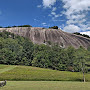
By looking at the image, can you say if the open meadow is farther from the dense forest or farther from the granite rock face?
the granite rock face

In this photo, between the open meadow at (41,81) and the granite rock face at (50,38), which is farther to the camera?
the granite rock face at (50,38)

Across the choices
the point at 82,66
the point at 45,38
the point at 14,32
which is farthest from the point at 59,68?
the point at 14,32

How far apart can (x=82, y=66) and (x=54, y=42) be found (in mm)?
40567

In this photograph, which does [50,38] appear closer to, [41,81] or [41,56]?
[41,56]

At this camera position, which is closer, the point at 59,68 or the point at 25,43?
the point at 59,68

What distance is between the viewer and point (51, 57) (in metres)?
55.2

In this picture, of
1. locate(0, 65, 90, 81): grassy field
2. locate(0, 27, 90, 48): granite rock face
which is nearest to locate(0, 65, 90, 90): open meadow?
locate(0, 65, 90, 81): grassy field

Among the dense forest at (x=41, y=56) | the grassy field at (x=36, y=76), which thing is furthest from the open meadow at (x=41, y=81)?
the dense forest at (x=41, y=56)

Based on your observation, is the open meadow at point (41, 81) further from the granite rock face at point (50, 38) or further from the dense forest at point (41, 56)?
the granite rock face at point (50, 38)

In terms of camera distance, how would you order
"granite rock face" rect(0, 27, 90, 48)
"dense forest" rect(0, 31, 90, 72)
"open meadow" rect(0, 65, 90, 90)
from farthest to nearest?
"granite rock face" rect(0, 27, 90, 48)
"dense forest" rect(0, 31, 90, 72)
"open meadow" rect(0, 65, 90, 90)

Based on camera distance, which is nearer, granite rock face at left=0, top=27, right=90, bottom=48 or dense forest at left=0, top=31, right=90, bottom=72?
dense forest at left=0, top=31, right=90, bottom=72

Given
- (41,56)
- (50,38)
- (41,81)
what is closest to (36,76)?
(41,81)

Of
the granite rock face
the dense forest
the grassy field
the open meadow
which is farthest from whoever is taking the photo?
the granite rock face

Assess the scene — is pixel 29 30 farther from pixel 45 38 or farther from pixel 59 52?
pixel 59 52
